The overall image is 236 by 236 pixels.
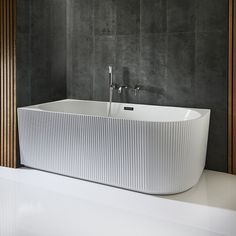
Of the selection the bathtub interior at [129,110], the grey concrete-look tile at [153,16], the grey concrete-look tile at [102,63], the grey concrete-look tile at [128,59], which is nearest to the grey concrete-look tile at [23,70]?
the bathtub interior at [129,110]

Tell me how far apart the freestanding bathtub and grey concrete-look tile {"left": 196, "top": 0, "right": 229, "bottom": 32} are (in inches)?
35.4

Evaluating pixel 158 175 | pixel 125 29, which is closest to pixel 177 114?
pixel 158 175

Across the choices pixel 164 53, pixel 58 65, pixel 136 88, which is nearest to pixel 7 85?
pixel 58 65

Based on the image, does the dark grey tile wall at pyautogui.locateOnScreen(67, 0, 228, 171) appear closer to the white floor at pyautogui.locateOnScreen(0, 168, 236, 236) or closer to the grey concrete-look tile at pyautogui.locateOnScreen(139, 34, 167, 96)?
the grey concrete-look tile at pyautogui.locateOnScreen(139, 34, 167, 96)

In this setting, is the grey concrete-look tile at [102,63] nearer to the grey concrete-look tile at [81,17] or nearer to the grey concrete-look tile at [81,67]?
the grey concrete-look tile at [81,67]

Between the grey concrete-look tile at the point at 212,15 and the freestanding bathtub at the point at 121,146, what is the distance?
900 millimetres

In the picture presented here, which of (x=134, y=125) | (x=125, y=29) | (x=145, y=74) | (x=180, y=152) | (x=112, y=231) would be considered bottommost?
(x=112, y=231)

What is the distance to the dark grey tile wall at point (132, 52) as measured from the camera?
3760 mm

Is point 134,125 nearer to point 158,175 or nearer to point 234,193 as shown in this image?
point 158,175

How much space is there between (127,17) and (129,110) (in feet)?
3.72

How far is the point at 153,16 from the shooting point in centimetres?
404

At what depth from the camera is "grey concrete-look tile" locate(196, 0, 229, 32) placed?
3.64 m

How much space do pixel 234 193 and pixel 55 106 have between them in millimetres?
2253

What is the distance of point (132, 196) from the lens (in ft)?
10.2
